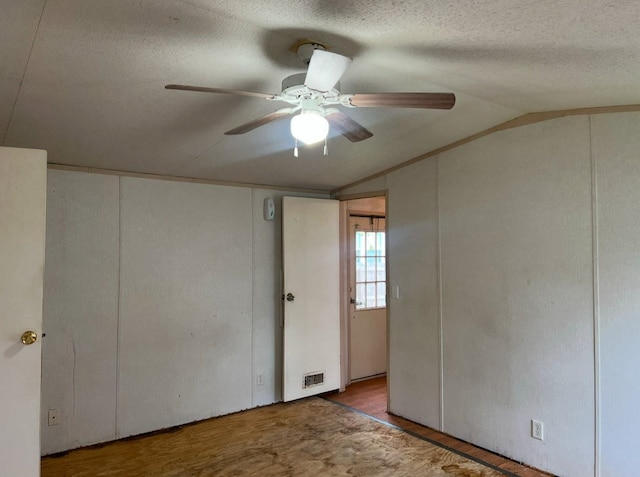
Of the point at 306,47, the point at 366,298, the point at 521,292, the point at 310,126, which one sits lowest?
the point at 366,298

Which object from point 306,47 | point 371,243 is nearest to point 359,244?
point 371,243

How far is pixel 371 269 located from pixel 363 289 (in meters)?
0.28

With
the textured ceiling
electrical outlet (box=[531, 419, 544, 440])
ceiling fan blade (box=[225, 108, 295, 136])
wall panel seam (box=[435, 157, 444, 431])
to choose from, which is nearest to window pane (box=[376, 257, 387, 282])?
wall panel seam (box=[435, 157, 444, 431])

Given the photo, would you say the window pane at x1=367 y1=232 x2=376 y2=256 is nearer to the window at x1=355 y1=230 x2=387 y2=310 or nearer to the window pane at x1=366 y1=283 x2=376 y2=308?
the window at x1=355 y1=230 x2=387 y2=310

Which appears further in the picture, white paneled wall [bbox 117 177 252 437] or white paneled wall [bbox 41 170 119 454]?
white paneled wall [bbox 117 177 252 437]

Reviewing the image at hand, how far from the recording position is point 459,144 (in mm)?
3221

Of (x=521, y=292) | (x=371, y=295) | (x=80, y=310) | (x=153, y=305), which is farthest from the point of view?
(x=371, y=295)

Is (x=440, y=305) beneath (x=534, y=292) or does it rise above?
beneath

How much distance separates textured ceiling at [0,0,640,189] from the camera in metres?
1.46

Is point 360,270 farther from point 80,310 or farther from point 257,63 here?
point 257,63

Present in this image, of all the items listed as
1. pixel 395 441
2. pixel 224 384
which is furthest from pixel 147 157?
pixel 395 441

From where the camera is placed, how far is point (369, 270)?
16.4ft

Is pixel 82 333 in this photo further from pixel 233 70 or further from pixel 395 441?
pixel 395 441

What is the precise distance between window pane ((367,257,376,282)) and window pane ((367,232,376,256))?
7 centimetres
